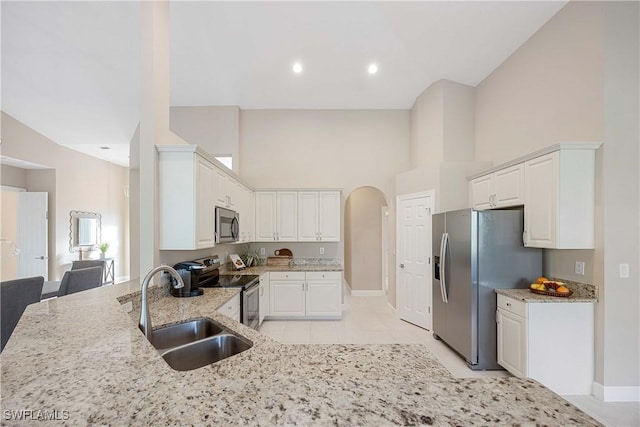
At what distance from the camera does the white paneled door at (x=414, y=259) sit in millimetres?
4367

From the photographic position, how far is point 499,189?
3.43 meters

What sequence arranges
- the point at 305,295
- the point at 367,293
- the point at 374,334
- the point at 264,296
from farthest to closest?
the point at 367,293
the point at 305,295
the point at 264,296
the point at 374,334

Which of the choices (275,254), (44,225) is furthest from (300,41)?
(44,225)

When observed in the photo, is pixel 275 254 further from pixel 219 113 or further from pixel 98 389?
pixel 98 389

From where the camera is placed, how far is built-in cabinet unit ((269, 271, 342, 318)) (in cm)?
474

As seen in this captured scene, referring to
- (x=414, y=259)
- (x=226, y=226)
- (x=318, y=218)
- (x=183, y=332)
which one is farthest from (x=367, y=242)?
(x=183, y=332)

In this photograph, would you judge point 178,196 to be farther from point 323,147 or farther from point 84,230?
point 84,230

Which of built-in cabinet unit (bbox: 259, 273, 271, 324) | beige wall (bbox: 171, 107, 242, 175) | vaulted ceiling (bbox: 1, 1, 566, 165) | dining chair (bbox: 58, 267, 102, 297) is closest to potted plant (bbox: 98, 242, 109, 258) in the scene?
vaulted ceiling (bbox: 1, 1, 566, 165)

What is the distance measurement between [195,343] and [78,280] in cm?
282

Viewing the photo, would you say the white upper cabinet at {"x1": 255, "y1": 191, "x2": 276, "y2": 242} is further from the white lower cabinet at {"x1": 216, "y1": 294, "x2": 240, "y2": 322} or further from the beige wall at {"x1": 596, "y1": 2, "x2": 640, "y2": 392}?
the beige wall at {"x1": 596, "y1": 2, "x2": 640, "y2": 392}

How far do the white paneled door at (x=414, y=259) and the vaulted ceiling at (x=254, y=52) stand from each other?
2.05 meters

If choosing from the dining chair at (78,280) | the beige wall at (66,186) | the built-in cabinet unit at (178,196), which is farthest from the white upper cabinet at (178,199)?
the beige wall at (66,186)

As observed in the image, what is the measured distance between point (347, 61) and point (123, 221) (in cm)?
777

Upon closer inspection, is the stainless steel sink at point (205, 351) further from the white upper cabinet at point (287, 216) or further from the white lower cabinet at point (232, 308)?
the white upper cabinet at point (287, 216)
